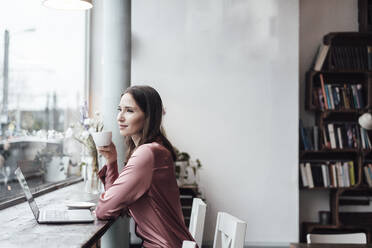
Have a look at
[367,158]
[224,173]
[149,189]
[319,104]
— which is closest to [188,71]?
[224,173]

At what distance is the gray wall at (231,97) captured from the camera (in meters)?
4.52

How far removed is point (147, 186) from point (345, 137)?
3.45 meters

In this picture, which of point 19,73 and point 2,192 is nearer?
point 2,192

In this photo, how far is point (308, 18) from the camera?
5121mm

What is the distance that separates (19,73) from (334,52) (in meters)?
3.36

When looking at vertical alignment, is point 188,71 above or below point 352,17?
below

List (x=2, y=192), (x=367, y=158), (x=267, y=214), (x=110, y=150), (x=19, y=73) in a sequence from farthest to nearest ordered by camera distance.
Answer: (x=367, y=158), (x=267, y=214), (x=19, y=73), (x=2, y=192), (x=110, y=150)

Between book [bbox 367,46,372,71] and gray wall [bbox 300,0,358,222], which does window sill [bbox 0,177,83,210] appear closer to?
gray wall [bbox 300,0,358,222]

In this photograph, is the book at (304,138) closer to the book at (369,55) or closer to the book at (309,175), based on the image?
the book at (309,175)

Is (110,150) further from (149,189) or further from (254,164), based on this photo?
(254,164)

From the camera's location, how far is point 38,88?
11.1ft

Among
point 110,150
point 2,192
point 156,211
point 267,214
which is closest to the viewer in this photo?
point 156,211

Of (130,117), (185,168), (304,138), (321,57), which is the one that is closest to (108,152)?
(130,117)

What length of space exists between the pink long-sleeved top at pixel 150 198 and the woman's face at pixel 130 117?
0.14m
